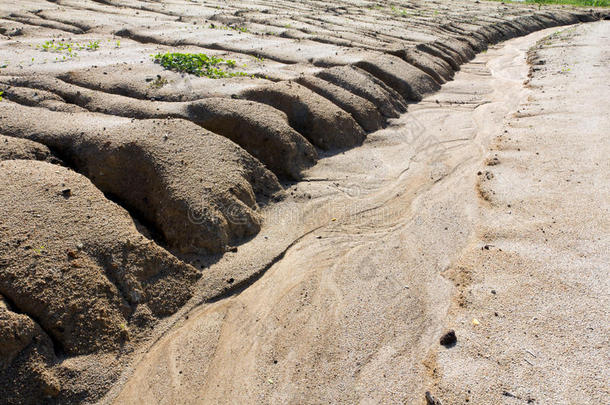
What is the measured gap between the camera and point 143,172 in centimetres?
345

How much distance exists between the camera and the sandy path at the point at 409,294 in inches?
95.2

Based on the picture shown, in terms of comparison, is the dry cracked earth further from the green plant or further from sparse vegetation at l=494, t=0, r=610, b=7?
sparse vegetation at l=494, t=0, r=610, b=7

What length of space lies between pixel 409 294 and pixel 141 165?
80.1 inches

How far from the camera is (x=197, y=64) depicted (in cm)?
555

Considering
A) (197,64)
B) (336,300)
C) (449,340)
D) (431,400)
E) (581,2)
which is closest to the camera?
(431,400)

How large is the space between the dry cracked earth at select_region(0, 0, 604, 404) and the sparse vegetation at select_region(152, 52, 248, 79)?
122 mm

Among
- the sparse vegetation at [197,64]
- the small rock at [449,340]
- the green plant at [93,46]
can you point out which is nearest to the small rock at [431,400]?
the small rock at [449,340]

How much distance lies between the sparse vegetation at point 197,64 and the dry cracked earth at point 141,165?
12 cm

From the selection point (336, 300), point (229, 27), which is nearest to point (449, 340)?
point (336, 300)

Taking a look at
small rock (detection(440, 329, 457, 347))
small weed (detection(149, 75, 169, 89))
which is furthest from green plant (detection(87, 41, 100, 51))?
small rock (detection(440, 329, 457, 347))

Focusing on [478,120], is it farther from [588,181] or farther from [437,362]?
[437,362]

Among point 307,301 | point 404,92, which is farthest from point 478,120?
point 307,301

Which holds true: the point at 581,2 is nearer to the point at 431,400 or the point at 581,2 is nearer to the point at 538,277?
the point at 538,277

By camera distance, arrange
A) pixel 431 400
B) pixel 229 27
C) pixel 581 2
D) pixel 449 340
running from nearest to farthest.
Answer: pixel 431 400 < pixel 449 340 < pixel 229 27 < pixel 581 2
